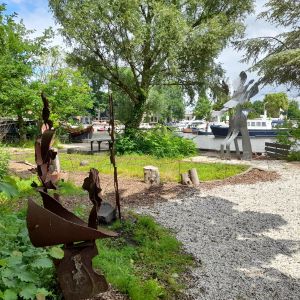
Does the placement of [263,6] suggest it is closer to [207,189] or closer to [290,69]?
[290,69]

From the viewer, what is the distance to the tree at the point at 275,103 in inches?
2281

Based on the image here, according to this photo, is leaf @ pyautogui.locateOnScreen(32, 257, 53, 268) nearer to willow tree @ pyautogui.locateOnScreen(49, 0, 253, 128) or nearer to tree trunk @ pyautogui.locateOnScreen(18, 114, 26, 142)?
willow tree @ pyautogui.locateOnScreen(49, 0, 253, 128)

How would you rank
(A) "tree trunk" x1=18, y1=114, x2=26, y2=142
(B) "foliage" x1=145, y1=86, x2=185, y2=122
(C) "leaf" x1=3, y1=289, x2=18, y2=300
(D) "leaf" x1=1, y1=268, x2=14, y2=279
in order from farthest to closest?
(B) "foliage" x1=145, y1=86, x2=185, y2=122 → (A) "tree trunk" x1=18, y1=114, x2=26, y2=142 → (D) "leaf" x1=1, y1=268, x2=14, y2=279 → (C) "leaf" x1=3, y1=289, x2=18, y2=300

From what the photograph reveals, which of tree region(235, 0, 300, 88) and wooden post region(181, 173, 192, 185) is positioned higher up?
tree region(235, 0, 300, 88)

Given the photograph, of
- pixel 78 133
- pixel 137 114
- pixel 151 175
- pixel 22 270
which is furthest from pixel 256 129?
pixel 22 270

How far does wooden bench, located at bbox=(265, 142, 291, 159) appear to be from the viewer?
45.7 ft

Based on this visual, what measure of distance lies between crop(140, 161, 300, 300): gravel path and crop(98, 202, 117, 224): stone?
0.95m

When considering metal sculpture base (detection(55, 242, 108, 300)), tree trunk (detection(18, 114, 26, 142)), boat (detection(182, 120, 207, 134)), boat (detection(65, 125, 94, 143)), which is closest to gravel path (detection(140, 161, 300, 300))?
metal sculpture base (detection(55, 242, 108, 300))

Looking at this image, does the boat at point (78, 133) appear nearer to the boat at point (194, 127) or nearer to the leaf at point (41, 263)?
the boat at point (194, 127)

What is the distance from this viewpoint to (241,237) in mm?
5328

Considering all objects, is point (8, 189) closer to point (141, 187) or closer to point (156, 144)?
point (141, 187)

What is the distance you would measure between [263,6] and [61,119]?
12748 millimetres

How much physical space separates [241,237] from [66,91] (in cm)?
1678

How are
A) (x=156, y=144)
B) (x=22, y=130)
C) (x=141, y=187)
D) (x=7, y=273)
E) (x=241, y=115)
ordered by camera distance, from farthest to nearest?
1. (x=22, y=130)
2. (x=156, y=144)
3. (x=241, y=115)
4. (x=141, y=187)
5. (x=7, y=273)
